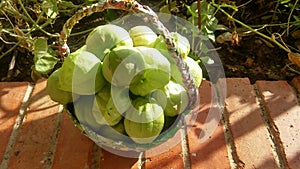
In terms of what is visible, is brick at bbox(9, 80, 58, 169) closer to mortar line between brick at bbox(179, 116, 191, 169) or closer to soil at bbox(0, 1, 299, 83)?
soil at bbox(0, 1, 299, 83)

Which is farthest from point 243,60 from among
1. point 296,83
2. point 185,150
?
point 185,150

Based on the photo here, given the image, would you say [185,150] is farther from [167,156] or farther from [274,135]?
[274,135]

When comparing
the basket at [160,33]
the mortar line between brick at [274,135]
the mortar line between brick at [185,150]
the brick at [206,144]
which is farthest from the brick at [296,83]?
the basket at [160,33]

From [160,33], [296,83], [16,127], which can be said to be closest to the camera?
[160,33]

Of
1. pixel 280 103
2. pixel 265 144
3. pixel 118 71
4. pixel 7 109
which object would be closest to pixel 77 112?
pixel 118 71

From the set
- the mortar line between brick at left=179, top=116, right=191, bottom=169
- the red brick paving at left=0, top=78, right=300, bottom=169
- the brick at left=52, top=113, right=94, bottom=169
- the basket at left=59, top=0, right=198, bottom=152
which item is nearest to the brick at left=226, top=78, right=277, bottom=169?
the red brick paving at left=0, top=78, right=300, bottom=169

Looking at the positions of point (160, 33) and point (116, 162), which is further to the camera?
point (116, 162)
